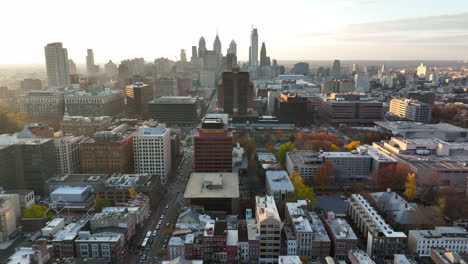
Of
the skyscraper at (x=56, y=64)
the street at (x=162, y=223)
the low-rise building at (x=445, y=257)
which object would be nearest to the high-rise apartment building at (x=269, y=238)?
the street at (x=162, y=223)

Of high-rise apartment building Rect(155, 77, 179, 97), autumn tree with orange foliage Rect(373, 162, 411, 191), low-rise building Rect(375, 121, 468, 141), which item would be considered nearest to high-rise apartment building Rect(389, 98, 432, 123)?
low-rise building Rect(375, 121, 468, 141)

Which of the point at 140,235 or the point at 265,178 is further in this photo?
the point at 265,178

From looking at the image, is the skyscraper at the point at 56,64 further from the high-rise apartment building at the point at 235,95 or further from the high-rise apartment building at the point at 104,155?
the high-rise apartment building at the point at 104,155

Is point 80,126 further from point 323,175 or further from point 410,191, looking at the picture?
point 410,191

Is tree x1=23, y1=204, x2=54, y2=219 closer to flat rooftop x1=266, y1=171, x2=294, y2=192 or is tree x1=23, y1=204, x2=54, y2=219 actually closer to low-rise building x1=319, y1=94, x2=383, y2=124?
flat rooftop x1=266, y1=171, x2=294, y2=192

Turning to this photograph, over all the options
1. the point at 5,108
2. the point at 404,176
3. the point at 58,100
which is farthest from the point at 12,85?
the point at 404,176

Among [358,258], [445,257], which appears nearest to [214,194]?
[358,258]

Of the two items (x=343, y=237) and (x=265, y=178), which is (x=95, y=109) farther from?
(x=343, y=237)
